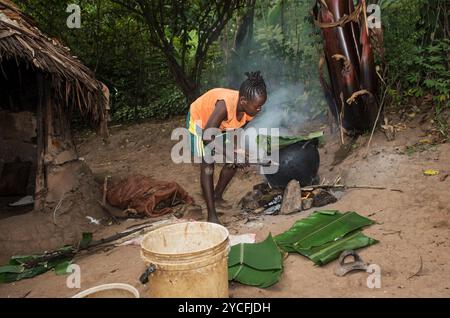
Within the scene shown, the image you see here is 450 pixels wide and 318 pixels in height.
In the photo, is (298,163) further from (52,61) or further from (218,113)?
(52,61)

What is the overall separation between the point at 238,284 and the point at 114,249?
140cm

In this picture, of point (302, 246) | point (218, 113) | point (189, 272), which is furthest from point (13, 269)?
point (302, 246)

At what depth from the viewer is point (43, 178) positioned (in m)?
4.43

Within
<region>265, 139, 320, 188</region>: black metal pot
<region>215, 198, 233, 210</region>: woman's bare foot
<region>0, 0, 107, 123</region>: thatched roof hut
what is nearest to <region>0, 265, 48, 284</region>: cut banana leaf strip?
<region>0, 0, 107, 123</region>: thatched roof hut

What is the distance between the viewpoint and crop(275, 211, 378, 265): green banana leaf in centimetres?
282

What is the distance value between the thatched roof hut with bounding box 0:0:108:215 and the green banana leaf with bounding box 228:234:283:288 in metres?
2.44

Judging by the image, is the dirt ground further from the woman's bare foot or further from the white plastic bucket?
the white plastic bucket

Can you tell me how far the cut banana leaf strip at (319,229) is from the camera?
296 cm

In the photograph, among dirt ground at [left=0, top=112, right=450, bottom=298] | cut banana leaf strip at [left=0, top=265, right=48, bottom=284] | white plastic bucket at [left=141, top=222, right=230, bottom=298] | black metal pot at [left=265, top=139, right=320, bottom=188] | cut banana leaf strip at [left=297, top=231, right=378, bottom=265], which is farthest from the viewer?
black metal pot at [left=265, top=139, right=320, bottom=188]

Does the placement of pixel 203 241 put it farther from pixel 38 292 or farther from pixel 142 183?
pixel 142 183

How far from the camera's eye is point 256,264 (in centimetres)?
268

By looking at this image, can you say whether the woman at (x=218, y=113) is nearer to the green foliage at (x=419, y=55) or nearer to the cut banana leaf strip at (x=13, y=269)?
the cut banana leaf strip at (x=13, y=269)

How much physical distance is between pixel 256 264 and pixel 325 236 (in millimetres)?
637

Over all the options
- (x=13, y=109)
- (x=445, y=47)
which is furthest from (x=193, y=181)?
(x=445, y=47)
